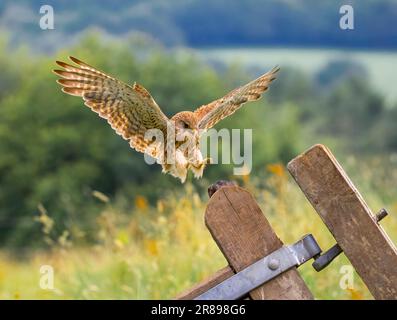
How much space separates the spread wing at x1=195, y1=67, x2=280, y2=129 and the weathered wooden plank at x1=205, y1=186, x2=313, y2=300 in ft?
5.38

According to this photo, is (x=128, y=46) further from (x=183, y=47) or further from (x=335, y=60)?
(x=335, y=60)

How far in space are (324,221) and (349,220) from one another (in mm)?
66

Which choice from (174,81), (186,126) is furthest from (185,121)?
(174,81)

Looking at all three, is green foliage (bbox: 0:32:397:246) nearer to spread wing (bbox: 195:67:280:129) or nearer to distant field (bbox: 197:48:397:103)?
distant field (bbox: 197:48:397:103)

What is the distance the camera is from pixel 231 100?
422 centimetres

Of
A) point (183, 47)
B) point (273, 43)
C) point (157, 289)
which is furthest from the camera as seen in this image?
point (183, 47)

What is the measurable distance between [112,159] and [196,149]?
28900mm

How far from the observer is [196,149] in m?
Answer: 4.20

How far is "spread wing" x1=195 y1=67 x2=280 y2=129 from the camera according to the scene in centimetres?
412

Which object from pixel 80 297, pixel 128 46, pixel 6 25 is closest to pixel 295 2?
pixel 128 46

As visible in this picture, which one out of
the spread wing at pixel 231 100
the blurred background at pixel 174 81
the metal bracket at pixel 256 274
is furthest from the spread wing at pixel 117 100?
the blurred background at pixel 174 81

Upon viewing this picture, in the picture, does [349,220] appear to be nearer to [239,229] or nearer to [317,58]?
[239,229]

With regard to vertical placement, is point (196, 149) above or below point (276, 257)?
above

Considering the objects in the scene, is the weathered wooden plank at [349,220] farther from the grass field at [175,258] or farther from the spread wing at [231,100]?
the grass field at [175,258]
